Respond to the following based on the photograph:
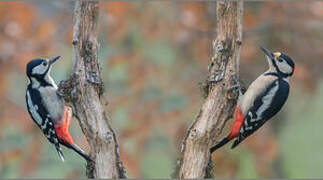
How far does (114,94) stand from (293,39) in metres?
2.45

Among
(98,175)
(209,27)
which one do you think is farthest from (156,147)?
(98,175)

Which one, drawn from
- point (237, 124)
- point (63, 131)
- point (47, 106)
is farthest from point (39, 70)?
point (237, 124)

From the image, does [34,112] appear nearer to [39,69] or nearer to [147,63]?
[39,69]

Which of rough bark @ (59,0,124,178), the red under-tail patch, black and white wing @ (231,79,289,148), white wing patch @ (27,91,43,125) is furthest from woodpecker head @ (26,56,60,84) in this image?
black and white wing @ (231,79,289,148)

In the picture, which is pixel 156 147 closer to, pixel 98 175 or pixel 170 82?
pixel 170 82

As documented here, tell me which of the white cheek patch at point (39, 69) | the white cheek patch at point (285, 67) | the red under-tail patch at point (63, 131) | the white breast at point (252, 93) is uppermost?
the white cheek patch at point (39, 69)

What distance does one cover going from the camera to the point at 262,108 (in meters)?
3.44

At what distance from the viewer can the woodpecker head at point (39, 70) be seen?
3.58m

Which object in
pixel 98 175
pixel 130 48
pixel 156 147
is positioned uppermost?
pixel 130 48

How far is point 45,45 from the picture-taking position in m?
7.01

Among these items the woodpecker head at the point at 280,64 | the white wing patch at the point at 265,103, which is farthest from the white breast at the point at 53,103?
the woodpecker head at the point at 280,64

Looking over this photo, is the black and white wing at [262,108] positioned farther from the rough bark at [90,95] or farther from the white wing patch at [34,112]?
the white wing patch at [34,112]

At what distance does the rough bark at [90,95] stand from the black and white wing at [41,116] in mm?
520

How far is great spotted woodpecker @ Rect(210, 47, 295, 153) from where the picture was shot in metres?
3.39
